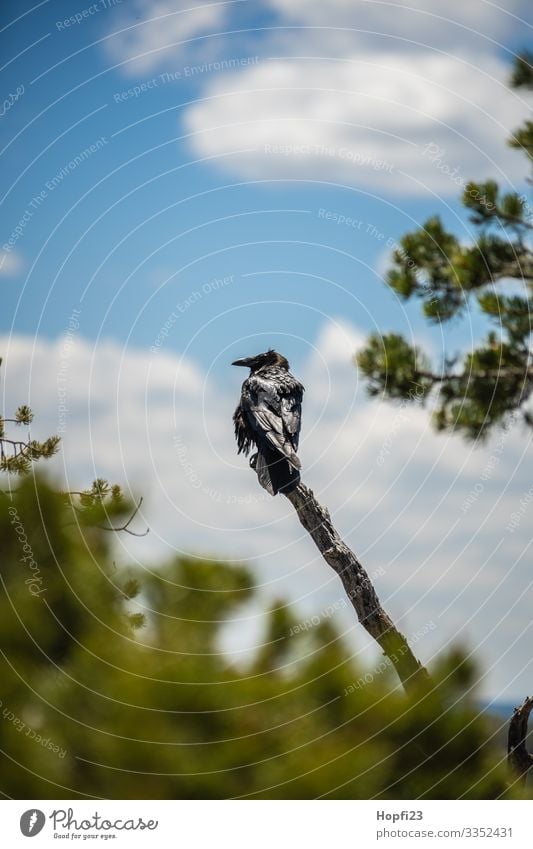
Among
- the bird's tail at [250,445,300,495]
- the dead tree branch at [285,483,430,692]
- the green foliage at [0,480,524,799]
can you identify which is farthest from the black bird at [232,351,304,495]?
the green foliage at [0,480,524,799]

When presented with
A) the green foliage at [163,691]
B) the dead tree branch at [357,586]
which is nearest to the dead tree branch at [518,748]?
the dead tree branch at [357,586]

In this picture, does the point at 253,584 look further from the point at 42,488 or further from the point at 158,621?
the point at 42,488

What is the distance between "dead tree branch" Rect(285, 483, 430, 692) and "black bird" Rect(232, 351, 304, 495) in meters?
0.11

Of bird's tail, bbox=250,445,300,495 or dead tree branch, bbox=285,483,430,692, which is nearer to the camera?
dead tree branch, bbox=285,483,430,692

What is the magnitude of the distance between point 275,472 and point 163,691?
7.36 ft

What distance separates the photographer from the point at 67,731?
2246 millimetres

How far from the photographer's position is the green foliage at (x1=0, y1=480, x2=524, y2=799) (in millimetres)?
2125

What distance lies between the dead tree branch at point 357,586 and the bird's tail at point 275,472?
44 mm

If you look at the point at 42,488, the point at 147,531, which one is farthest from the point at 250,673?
the point at 147,531

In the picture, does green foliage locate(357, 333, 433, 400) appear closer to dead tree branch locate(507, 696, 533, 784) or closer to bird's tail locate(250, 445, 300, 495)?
bird's tail locate(250, 445, 300, 495)

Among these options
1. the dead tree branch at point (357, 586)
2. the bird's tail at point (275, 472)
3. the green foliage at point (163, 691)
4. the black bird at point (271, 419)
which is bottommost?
the green foliage at point (163, 691)

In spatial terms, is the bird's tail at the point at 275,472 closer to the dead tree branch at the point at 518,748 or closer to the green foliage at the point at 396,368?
the green foliage at the point at 396,368

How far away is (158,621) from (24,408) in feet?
7.47

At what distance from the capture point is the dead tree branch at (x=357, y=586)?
13.4 feet
